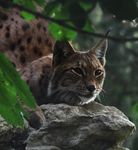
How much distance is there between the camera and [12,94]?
84.4 inches

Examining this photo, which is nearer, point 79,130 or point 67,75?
point 79,130

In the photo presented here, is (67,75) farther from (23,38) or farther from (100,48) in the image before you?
(23,38)

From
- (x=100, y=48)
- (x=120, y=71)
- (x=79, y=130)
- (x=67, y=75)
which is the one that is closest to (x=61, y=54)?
(x=67, y=75)

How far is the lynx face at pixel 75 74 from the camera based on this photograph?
5.63 metres

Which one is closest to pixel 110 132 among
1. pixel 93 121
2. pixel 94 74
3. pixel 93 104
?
pixel 93 121

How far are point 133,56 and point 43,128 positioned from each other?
6731 millimetres

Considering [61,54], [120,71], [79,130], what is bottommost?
[120,71]

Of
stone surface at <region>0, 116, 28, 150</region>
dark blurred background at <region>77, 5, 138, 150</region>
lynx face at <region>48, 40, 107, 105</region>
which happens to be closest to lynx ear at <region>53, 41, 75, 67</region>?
lynx face at <region>48, 40, 107, 105</region>

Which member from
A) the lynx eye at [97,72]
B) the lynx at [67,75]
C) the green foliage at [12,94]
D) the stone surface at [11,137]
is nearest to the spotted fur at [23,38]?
the lynx at [67,75]

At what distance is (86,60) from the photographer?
5844mm

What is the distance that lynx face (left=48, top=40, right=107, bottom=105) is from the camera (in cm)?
563

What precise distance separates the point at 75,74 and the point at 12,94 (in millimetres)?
3728

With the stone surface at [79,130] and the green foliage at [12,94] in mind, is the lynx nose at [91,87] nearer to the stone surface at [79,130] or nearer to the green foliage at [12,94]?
the stone surface at [79,130]

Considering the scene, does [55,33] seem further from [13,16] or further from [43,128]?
[13,16]
